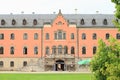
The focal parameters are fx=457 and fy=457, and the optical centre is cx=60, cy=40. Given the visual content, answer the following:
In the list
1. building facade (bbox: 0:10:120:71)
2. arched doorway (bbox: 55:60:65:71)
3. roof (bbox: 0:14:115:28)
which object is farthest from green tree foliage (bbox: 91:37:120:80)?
roof (bbox: 0:14:115:28)

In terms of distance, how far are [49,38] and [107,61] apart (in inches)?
2340

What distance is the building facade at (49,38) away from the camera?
81375 mm

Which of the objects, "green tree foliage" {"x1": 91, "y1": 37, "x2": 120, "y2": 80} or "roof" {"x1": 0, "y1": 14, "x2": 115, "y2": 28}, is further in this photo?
"roof" {"x1": 0, "y1": 14, "x2": 115, "y2": 28}

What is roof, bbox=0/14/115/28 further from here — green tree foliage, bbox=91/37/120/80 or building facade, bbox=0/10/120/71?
green tree foliage, bbox=91/37/120/80

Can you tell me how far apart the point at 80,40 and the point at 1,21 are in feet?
48.3

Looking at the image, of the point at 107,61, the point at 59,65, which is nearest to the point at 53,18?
the point at 59,65

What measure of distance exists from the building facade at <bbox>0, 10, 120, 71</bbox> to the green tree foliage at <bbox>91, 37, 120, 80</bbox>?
185ft

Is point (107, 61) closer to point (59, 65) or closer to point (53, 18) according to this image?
point (59, 65)

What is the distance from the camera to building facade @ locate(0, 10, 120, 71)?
→ 81.4 metres

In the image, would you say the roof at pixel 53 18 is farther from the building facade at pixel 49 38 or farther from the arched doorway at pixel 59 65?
the arched doorway at pixel 59 65

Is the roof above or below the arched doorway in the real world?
above

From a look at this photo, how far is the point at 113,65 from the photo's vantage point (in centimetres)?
1952

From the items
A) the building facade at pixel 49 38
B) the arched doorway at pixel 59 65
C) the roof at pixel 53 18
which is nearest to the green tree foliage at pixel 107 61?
the arched doorway at pixel 59 65

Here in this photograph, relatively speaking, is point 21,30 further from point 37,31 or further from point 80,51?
point 80,51
